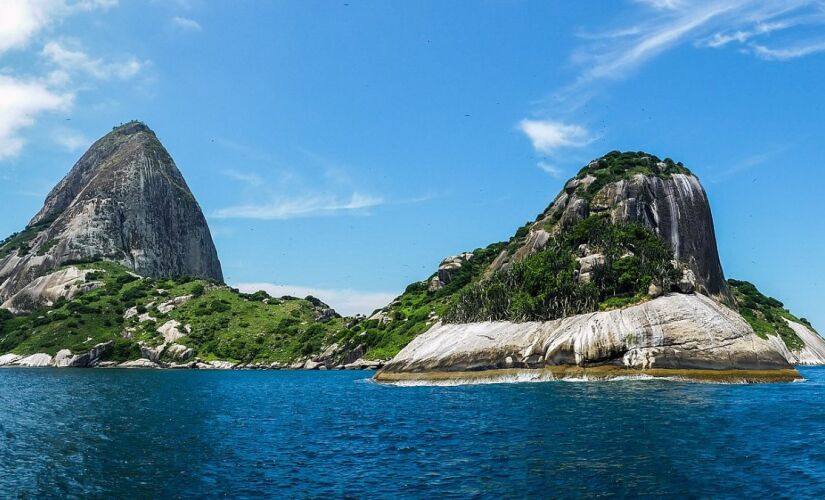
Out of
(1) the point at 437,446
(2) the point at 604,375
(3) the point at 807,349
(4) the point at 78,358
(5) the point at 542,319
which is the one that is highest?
(5) the point at 542,319

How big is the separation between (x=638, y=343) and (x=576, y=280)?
22.3 meters

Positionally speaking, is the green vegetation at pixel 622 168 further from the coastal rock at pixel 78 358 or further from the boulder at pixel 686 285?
the coastal rock at pixel 78 358

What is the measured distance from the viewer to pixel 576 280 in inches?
3831

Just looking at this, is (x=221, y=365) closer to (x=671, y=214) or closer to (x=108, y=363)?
(x=108, y=363)

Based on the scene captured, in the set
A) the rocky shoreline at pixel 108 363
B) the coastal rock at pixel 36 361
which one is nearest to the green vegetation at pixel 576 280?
the rocky shoreline at pixel 108 363

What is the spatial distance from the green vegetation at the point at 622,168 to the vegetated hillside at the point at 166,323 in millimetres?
81143

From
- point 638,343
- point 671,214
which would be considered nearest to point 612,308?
point 638,343

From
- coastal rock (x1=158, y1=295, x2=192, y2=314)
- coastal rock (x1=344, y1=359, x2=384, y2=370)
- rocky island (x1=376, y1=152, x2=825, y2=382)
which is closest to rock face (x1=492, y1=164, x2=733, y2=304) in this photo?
rocky island (x1=376, y1=152, x2=825, y2=382)

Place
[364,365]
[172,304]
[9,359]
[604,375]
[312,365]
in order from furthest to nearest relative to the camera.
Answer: [172,304], [9,359], [312,365], [364,365], [604,375]

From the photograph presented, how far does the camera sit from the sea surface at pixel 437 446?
998 inches

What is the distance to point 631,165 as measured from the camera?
15212 centimetres

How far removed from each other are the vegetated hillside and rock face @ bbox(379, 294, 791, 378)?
8397cm

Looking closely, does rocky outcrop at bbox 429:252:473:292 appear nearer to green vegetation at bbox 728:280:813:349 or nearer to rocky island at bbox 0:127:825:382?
rocky island at bbox 0:127:825:382

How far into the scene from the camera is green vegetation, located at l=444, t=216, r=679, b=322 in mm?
88938
